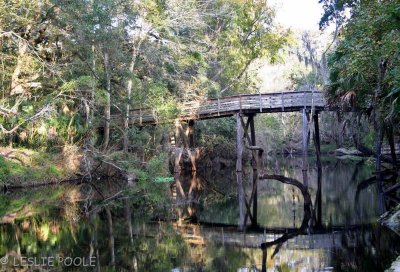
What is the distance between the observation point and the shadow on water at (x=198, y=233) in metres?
7.93

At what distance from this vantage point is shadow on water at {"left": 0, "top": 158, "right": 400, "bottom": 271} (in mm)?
7934

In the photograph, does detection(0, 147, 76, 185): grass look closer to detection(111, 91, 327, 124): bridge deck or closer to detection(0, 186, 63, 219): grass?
detection(0, 186, 63, 219): grass

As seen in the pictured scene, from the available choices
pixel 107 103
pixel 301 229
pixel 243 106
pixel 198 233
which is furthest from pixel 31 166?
pixel 301 229

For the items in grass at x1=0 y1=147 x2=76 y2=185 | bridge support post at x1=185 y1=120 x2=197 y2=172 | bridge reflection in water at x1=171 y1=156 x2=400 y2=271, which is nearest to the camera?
bridge reflection in water at x1=171 y1=156 x2=400 y2=271

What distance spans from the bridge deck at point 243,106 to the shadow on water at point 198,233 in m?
6.39

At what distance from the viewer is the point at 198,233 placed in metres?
10.9

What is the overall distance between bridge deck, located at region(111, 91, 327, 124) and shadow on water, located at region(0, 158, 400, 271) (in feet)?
21.0

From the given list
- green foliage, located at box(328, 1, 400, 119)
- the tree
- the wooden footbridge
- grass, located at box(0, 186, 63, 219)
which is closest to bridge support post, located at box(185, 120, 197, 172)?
the wooden footbridge

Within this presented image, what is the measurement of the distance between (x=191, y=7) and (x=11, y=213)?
1733 cm

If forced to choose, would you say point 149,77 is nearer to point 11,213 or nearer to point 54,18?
point 54,18

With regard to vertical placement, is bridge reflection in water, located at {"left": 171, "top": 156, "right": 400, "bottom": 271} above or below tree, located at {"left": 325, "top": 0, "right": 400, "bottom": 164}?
below

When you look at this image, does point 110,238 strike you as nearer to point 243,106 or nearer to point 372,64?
point 372,64

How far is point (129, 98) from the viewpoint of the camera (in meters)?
24.0

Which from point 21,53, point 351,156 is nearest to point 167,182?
point 21,53
